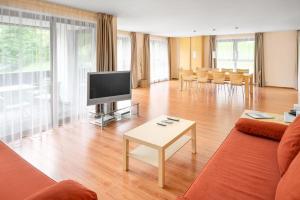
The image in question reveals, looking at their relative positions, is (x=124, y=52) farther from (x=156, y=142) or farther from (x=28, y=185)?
(x=28, y=185)

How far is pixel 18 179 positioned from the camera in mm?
1518

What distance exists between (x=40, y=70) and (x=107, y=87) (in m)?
1.21

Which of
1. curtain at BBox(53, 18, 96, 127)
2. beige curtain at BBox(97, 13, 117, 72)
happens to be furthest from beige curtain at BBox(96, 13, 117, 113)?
curtain at BBox(53, 18, 96, 127)

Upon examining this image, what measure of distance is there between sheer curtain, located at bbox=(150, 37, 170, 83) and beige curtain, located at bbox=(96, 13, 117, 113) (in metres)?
5.29

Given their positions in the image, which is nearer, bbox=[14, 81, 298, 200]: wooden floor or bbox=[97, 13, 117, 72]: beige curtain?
bbox=[14, 81, 298, 200]: wooden floor

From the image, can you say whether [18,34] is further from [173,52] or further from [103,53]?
[173,52]

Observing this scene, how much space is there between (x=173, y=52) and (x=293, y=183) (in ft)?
35.7

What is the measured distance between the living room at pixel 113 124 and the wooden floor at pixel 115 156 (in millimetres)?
15

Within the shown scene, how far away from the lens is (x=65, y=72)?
13.9 feet

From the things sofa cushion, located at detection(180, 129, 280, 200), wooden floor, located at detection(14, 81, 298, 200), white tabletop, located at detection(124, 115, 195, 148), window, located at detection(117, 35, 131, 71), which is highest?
window, located at detection(117, 35, 131, 71)

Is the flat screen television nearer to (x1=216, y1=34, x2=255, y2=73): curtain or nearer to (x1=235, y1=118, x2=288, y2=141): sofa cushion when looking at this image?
(x1=235, y1=118, x2=288, y2=141): sofa cushion

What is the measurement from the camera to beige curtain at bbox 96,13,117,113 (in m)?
4.63

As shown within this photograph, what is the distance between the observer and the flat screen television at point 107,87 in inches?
159

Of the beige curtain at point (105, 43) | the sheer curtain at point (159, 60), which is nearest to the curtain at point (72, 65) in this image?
the beige curtain at point (105, 43)
